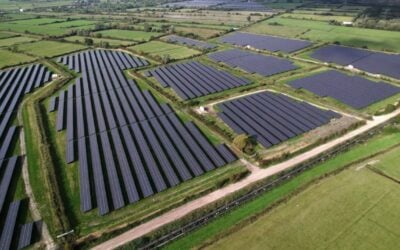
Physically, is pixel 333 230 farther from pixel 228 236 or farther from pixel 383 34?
pixel 383 34

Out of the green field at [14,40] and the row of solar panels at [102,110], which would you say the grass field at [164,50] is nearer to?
the row of solar panels at [102,110]

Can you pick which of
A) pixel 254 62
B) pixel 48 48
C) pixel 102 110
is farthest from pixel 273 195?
pixel 48 48

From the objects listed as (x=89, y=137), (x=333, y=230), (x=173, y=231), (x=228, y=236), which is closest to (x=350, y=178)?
(x=333, y=230)

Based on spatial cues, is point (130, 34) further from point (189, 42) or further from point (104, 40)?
point (189, 42)

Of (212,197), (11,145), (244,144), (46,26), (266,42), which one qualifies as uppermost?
(46,26)

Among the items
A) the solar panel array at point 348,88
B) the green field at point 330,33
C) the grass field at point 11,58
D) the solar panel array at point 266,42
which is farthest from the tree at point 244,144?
the grass field at point 11,58

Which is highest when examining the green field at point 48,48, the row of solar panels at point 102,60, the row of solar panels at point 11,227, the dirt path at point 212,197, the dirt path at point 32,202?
the green field at point 48,48
